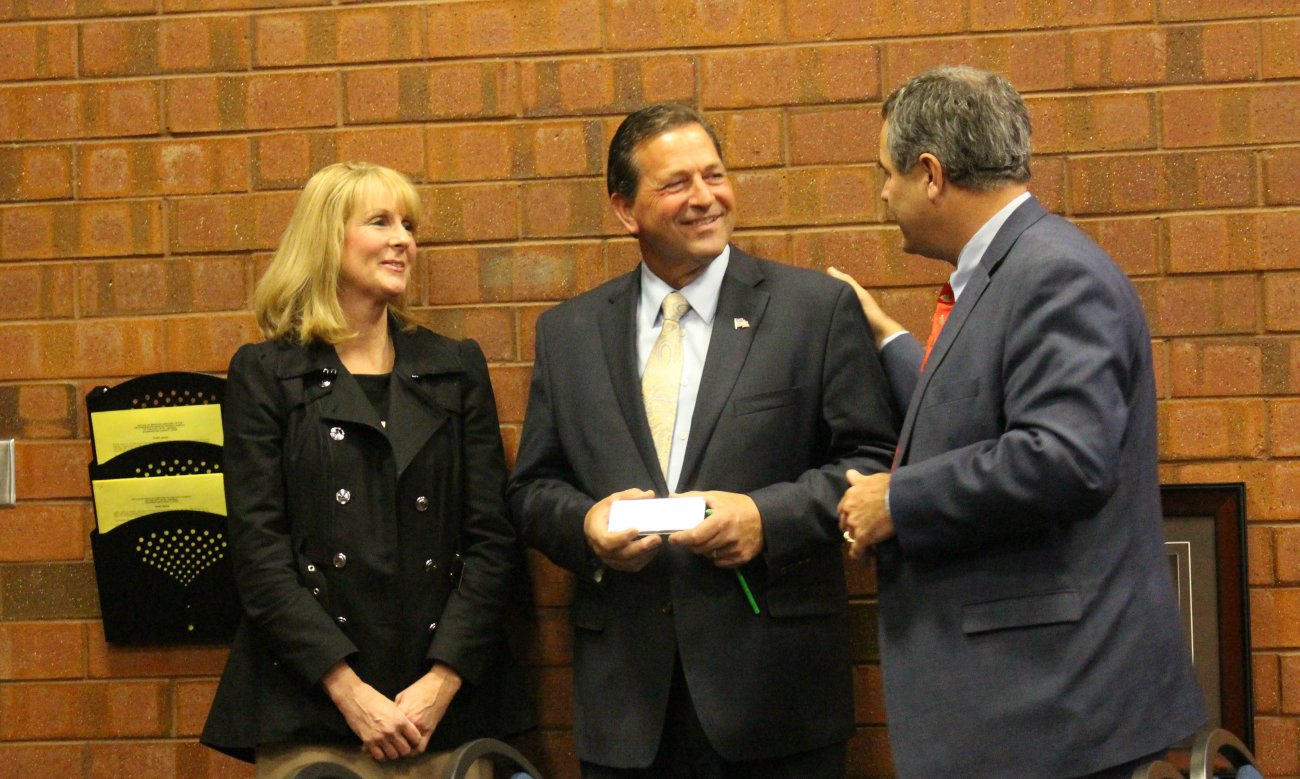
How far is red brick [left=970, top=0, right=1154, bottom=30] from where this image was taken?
3.28 m

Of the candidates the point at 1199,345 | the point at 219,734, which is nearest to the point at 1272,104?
the point at 1199,345

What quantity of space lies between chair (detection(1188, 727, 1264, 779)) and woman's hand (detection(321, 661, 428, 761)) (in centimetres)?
157

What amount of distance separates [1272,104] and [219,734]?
2.79m

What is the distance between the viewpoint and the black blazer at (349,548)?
2.96m

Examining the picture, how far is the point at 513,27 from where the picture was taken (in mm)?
3420

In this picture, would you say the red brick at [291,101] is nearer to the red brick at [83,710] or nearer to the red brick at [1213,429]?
the red brick at [83,710]

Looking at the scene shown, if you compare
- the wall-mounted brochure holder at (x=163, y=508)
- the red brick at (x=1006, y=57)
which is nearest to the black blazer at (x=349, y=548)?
the wall-mounted brochure holder at (x=163, y=508)

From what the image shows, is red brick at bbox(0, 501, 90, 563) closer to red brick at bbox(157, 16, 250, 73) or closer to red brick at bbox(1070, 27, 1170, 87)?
red brick at bbox(157, 16, 250, 73)

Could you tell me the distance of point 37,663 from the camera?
11.5 feet

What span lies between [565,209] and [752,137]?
1.60ft

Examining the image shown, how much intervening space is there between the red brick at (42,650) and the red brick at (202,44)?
145cm

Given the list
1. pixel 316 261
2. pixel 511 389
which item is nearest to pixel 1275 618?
pixel 511 389

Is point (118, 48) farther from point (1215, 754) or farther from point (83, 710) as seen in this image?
point (1215, 754)

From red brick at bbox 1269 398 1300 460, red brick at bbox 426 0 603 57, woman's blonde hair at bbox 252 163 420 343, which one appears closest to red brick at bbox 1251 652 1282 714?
red brick at bbox 1269 398 1300 460
